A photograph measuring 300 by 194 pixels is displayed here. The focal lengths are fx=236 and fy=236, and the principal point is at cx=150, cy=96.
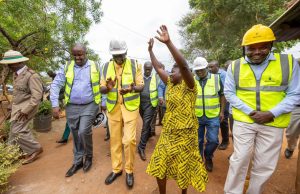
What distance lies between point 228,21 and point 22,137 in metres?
12.4

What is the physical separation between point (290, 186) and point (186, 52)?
18998 millimetres

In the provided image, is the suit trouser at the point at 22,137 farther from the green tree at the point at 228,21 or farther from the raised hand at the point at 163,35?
the green tree at the point at 228,21

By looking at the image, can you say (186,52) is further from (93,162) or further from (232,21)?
(93,162)

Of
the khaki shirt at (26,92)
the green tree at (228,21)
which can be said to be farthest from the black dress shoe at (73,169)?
the green tree at (228,21)

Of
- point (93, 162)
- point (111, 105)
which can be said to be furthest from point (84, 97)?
point (93, 162)

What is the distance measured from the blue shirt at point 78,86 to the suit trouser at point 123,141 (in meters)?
0.60

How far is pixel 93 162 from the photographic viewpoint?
4.43m

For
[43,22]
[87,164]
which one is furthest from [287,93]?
[43,22]

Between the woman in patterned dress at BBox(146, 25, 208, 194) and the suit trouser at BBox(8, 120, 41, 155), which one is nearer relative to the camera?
the woman in patterned dress at BBox(146, 25, 208, 194)

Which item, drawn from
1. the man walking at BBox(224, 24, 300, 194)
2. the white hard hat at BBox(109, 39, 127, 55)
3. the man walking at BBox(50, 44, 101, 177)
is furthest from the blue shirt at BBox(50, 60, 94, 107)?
the man walking at BBox(224, 24, 300, 194)

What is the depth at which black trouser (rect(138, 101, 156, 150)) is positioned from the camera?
477cm

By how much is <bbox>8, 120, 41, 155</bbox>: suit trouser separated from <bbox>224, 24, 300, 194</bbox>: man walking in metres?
3.72

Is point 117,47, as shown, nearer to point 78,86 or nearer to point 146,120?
point 78,86

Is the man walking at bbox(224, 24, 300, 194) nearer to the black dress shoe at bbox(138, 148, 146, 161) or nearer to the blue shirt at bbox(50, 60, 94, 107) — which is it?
the black dress shoe at bbox(138, 148, 146, 161)
